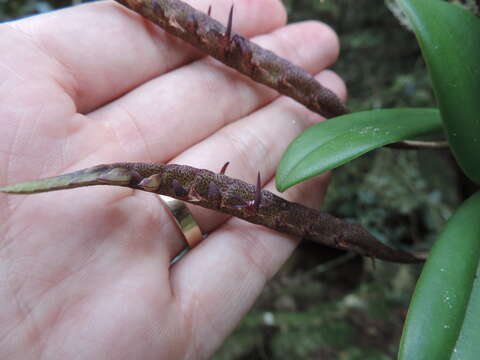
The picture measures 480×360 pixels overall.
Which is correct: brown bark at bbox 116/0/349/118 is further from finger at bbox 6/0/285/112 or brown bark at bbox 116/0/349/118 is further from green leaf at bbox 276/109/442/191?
green leaf at bbox 276/109/442/191

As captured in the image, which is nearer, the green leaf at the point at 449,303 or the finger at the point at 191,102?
the green leaf at the point at 449,303

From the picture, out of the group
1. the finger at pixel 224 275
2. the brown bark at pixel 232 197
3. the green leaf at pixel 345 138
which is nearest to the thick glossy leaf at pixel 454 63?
the green leaf at pixel 345 138

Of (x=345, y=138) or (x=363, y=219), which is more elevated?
(x=345, y=138)

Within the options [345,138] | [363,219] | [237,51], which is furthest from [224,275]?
[363,219]

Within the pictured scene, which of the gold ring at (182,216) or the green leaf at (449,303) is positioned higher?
the green leaf at (449,303)

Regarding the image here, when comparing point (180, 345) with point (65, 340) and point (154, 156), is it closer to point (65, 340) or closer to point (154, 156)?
point (65, 340)

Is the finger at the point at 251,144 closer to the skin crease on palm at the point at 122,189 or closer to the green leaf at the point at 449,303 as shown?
the skin crease on palm at the point at 122,189

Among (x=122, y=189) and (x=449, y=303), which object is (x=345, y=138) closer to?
(x=449, y=303)

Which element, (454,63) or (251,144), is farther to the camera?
Result: (251,144)
